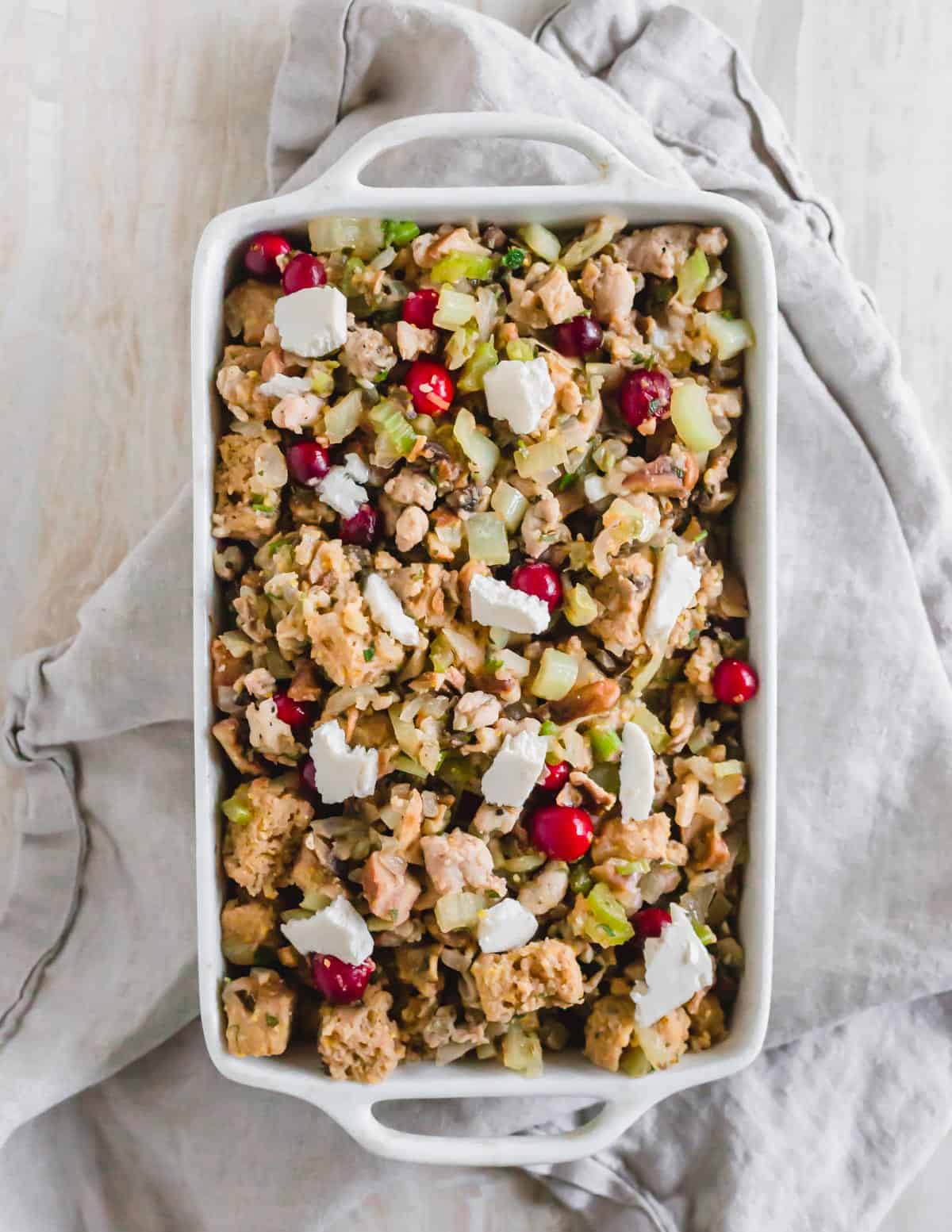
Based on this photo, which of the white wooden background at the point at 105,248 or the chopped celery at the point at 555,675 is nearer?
the chopped celery at the point at 555,675

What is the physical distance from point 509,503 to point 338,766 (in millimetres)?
404

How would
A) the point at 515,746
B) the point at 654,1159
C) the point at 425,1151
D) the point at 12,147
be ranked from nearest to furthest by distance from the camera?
the point at 515,746 < the point at 425,1151 < the point at 654,1159 < the point at 12,147

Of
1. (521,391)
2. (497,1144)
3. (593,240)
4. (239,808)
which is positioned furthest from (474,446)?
(497,1144)

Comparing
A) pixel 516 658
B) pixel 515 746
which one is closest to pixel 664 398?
pixel 516 658

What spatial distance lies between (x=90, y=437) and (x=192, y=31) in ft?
2.31

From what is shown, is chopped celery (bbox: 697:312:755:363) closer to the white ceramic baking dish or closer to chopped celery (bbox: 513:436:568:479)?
the white ceramic baking dish

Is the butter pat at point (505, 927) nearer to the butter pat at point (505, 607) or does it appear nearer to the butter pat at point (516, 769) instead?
the butter pat at point (516, 769)

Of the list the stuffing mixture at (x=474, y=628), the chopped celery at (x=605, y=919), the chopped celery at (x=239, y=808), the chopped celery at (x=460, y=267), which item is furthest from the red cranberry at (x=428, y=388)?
the chopped celery at (x=605, y=919)

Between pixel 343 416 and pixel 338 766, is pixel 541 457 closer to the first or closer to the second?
pixel 343 416

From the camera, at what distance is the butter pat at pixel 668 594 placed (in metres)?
1.59

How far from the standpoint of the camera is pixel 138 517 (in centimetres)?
208

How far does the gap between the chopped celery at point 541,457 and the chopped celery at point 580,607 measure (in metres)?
0.16

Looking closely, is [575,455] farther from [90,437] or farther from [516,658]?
[90,437]

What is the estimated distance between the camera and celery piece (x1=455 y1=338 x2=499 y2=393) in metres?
1.62
